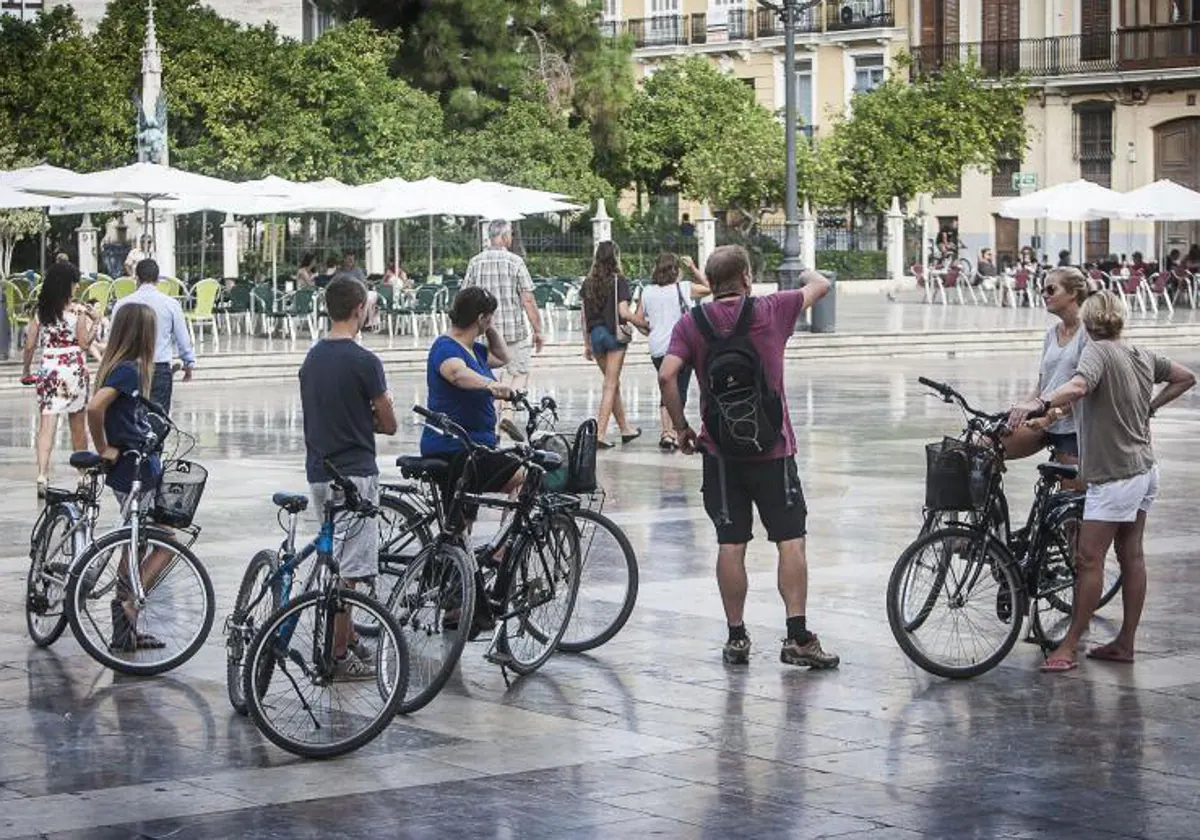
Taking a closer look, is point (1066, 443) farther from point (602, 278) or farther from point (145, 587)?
point (602, 278)

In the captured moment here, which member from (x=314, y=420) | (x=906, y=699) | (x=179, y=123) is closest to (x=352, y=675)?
(x=314, y=420)

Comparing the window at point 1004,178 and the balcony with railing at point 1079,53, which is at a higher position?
the balcony with railing at point 1079,53

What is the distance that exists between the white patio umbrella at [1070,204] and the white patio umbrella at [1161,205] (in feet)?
0.79

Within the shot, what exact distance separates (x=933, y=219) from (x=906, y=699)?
55.0 meters

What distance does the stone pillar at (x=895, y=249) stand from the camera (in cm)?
5544

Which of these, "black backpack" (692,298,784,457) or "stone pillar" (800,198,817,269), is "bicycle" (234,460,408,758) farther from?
"stone pillar" (800,198,817,269)

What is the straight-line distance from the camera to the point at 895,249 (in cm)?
5594

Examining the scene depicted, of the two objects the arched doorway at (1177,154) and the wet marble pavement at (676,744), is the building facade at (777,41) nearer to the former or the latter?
the arched doorway at (1177,154)

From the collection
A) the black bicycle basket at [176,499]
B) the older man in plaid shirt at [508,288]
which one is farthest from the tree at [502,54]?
the black bicycle basket at [176,499]

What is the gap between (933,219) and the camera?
2491 inches

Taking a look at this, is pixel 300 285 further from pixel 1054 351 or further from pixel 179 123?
pixel 1054 351

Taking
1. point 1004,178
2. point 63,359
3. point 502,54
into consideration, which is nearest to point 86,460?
point 63,359

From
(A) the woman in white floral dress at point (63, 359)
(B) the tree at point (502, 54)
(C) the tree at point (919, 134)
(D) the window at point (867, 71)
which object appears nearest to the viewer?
(A) the woman in white floral dress at point (63, 359)

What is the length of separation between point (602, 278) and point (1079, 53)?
1749 inches
